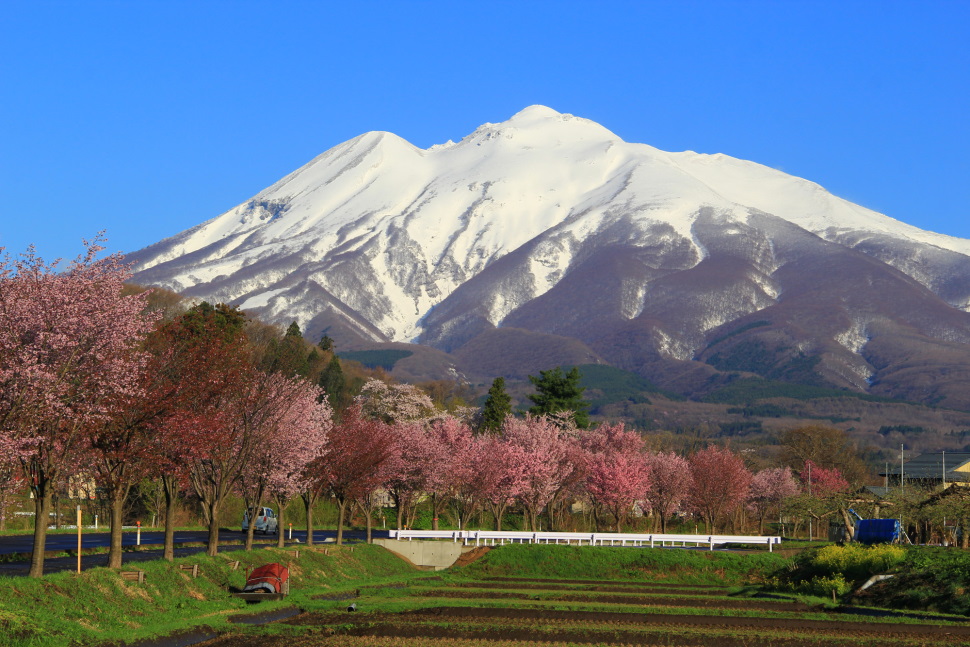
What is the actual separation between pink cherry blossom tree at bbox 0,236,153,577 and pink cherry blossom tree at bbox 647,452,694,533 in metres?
68.9

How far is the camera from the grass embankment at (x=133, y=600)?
2842 centimetres

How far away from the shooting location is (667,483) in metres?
98.4

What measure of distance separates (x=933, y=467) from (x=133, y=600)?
384 feet

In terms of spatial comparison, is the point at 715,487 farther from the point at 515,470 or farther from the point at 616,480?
the point at 515,470

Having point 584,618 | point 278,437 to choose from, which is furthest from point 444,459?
point 584,618

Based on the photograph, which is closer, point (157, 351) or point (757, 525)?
point (157, 351)

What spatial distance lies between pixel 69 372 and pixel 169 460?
8187 mm

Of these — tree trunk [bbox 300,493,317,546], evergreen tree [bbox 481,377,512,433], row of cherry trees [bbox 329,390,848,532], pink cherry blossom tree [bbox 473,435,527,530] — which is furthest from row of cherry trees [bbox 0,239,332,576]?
evergreen tree [bbox 481,377,512,433]

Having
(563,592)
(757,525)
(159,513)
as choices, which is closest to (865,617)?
(563,592)

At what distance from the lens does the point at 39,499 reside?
3209 centimetres

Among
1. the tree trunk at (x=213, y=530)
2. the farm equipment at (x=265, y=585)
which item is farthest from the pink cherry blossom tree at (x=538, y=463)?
the farm equipment at (x=265, y=585)

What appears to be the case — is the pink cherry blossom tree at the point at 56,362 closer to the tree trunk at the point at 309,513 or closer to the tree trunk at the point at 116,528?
the tree trunk at the point at 116,528

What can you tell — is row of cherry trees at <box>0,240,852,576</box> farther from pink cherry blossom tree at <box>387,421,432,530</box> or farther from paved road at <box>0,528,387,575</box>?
paved road at <box>0,528,387,575</box>

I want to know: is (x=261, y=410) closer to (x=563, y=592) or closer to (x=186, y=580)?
(x=186, y=580)
